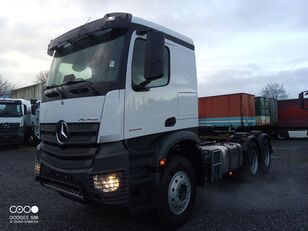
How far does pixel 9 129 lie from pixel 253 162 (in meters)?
12.1

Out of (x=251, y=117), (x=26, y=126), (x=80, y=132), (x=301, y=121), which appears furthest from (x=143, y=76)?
(x=301, y=121)

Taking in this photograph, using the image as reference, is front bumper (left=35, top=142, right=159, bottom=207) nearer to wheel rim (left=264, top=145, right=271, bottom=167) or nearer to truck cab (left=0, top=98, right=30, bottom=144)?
wheel rim (left=264, top=145, right=271, bottom=167)

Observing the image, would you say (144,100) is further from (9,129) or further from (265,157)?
(9,129)

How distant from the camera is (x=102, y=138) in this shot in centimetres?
379

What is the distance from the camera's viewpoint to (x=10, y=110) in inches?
615

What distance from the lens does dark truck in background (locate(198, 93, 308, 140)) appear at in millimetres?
18078

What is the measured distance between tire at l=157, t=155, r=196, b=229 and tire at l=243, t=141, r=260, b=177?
3.01 meters

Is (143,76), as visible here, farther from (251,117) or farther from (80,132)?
(251,117)

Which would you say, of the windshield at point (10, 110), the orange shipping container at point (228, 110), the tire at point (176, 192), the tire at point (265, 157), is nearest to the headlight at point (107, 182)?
the tire at point (176, 192)

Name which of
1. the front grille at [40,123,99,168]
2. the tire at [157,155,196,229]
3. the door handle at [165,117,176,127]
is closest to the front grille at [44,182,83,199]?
the front grille at [40,123,99,168]

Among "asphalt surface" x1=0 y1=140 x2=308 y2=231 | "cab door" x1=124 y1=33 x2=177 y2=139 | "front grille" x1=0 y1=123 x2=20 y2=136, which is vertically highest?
"cab door" x1=124 y1=33 x2=177 y2=139

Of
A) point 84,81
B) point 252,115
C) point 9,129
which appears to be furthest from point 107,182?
point 252,115

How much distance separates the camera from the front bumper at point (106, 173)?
3.71 m

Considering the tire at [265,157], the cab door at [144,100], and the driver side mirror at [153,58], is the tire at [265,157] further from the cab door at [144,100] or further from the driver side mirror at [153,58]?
the driver side mirror at [153,58]
